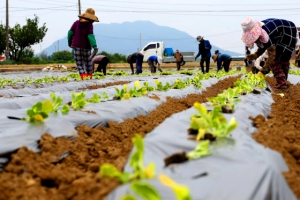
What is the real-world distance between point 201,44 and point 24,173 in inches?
513

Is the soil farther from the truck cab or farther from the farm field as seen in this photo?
the truck cab

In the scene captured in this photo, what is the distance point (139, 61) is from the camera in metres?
15.5

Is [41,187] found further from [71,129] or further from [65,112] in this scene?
[65,112]

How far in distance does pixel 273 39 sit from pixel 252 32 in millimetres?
568

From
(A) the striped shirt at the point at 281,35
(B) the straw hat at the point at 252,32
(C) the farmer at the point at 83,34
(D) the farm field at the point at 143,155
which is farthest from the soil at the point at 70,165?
(C) the farmer at the point at 83,34

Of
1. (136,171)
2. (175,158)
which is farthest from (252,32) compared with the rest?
(136,171)

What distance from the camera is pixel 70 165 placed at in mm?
2693

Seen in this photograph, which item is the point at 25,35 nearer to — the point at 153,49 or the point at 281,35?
the point at 153,49

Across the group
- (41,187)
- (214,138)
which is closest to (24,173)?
(41,187)

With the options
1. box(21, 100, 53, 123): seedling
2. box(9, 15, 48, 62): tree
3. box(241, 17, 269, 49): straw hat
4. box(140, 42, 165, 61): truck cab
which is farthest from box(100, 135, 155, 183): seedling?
box(9, 15, 48, 62): tree

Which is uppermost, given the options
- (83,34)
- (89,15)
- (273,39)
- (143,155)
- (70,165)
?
(89,15)

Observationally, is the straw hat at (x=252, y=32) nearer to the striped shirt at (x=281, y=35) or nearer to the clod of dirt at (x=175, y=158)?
the striped shirt at (x=281, y=35)

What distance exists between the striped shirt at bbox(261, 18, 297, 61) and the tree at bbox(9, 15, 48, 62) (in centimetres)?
3477

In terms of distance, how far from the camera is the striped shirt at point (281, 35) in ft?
22.2
